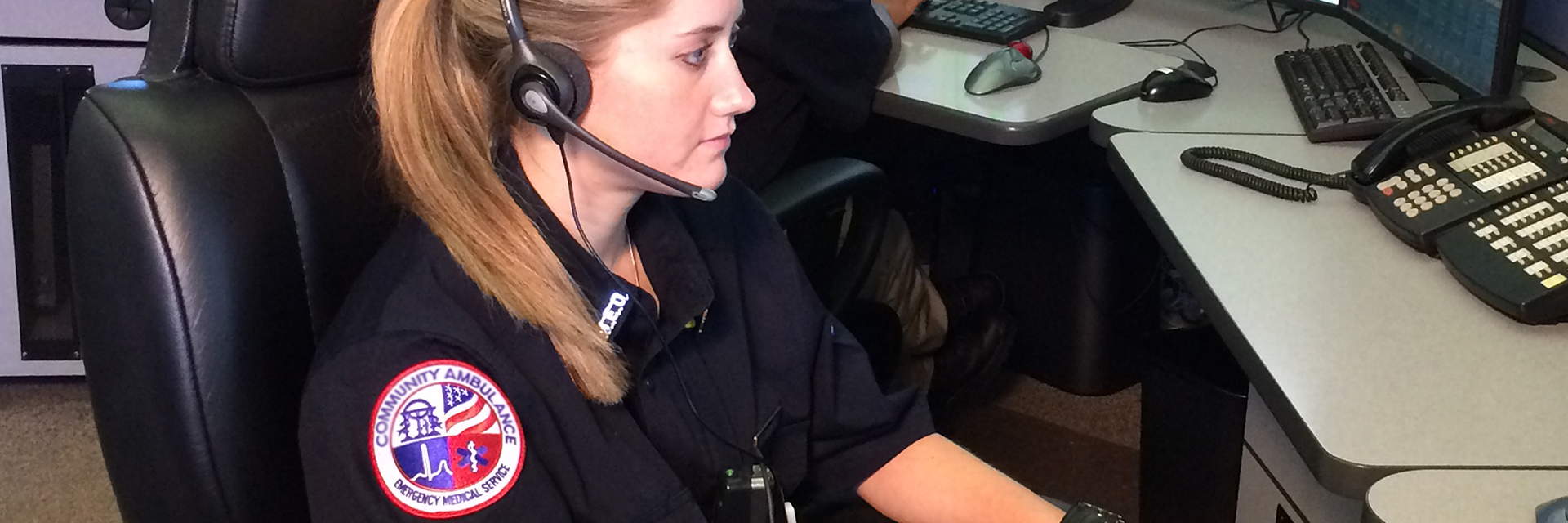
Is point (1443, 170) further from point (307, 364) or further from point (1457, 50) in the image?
point (307, 364)

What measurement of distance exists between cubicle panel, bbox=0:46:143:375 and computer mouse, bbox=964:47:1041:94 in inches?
48.2

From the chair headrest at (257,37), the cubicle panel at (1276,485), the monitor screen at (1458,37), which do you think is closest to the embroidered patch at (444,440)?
the chair headrest at (257,37)

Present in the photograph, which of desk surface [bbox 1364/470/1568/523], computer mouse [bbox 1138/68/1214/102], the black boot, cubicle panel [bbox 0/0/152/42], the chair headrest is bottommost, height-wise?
the black boot

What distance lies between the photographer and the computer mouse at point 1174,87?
1443 mm

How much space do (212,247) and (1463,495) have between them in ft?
2.50

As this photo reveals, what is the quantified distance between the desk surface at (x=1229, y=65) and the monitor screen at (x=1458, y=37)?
0.13 m

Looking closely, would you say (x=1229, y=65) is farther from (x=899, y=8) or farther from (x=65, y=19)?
(x=65, y=19)

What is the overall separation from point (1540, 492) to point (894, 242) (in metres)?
1.08

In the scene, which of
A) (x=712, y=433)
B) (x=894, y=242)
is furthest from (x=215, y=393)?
(x=894, y=242)

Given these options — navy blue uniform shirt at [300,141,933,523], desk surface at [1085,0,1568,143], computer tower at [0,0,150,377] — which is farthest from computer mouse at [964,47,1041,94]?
computer tower at [0,0,150,377]

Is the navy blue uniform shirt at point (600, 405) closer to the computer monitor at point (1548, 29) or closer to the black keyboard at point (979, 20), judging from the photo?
the black keyboard at point (979, 20)

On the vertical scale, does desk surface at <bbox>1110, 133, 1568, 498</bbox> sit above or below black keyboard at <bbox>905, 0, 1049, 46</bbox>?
above

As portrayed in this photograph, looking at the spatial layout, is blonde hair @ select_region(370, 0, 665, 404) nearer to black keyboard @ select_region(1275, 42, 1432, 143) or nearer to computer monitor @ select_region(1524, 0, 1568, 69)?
black keyboard @ select_region(1275, 42, 1432, 143)

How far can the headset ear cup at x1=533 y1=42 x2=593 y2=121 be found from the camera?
2.62ft
